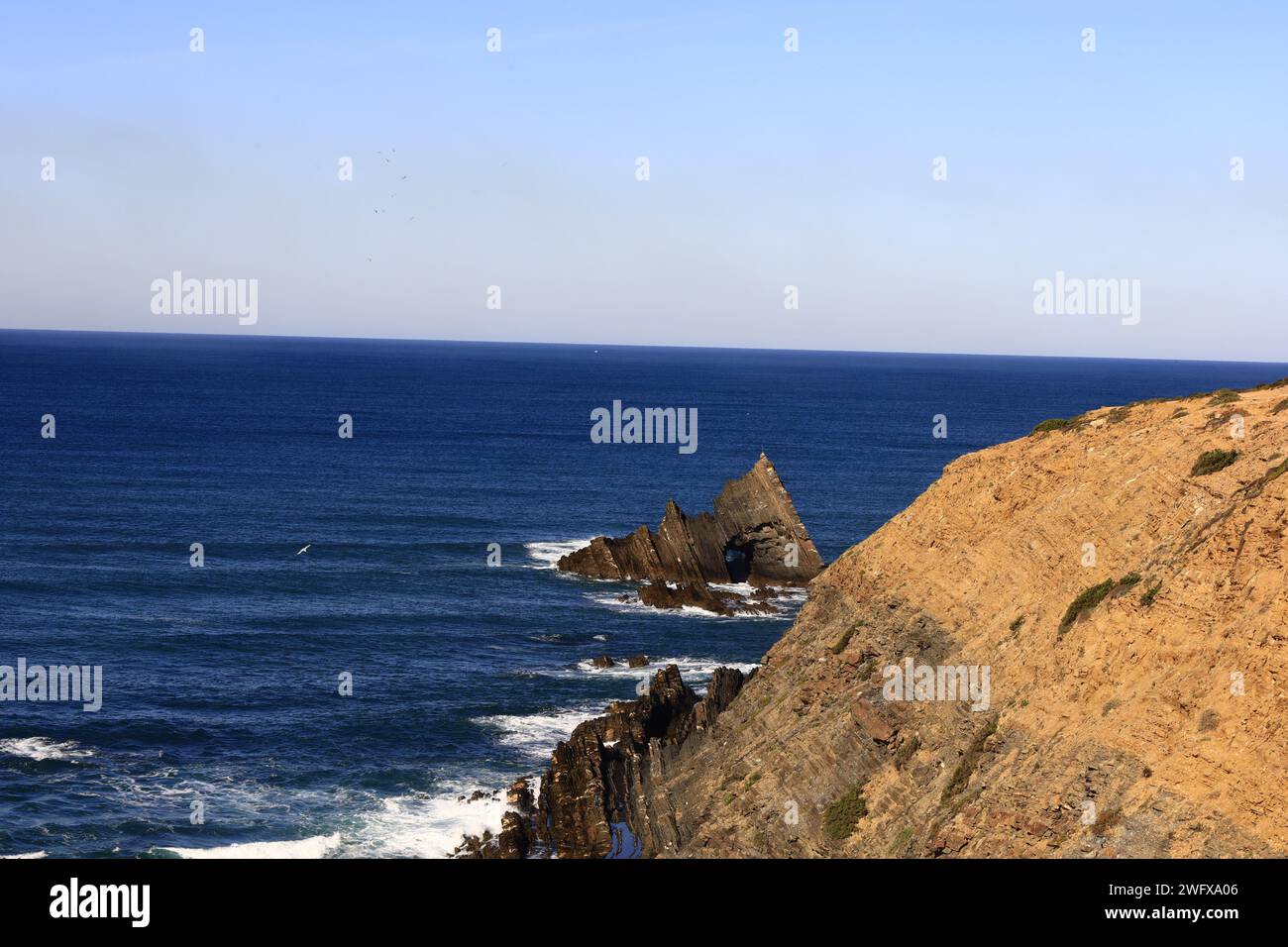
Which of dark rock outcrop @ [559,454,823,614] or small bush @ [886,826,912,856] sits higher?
dark rock outcrop @ [559,454,823,614]

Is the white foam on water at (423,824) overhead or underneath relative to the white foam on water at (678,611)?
underneath

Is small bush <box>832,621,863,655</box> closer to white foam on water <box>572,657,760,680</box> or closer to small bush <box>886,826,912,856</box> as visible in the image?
small bush <box>886,826,912,856</box>

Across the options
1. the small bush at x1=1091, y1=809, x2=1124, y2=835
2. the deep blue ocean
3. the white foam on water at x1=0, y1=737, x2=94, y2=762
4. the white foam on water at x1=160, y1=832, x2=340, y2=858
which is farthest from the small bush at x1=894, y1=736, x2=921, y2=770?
the white foam on water at x1=0, y1=737, x2=94, y2=762

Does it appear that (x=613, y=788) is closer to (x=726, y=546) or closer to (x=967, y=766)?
(x=967, y=766)

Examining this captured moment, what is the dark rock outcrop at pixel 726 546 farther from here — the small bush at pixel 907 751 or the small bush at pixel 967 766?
the small bush at pixel 967 766

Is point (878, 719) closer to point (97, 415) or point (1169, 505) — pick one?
point (1169, 505)

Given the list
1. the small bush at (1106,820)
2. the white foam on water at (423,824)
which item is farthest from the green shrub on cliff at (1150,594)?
the white foam on water at (423,824)
